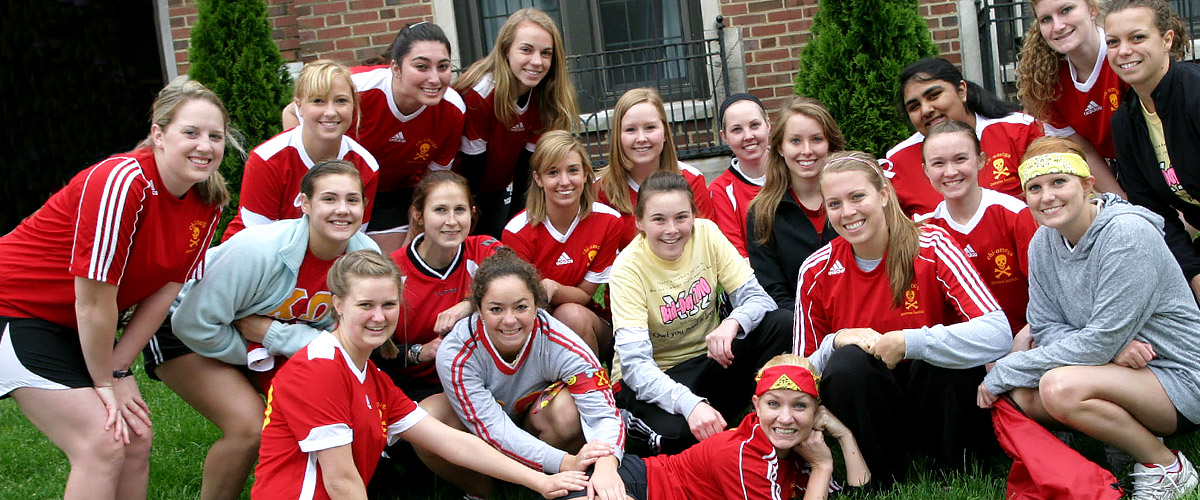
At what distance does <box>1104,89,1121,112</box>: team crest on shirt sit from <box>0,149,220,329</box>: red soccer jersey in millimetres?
3530

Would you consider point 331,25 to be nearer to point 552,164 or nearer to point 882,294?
point 552,164

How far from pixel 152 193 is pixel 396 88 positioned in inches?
55.8

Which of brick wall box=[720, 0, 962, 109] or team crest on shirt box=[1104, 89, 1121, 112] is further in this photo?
brick wall box=[720, 0, 962, 109]

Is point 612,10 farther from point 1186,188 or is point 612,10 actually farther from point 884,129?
point 1186,188

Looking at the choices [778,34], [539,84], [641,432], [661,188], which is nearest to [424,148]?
[539,84]

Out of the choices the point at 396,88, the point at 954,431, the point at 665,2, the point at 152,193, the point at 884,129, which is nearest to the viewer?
the point at 152,193

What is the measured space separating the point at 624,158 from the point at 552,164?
17.8 inches

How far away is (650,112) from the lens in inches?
176

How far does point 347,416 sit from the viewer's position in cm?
311

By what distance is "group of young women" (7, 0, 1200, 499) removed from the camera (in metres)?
3.15

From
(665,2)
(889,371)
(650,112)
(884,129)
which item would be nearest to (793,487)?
(889,371)

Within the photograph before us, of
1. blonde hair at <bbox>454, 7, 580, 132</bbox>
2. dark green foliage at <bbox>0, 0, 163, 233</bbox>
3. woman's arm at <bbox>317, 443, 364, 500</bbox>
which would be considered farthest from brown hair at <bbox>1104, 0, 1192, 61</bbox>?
dark green foliage at <bbox>0, 0, 163, 233</bbox>

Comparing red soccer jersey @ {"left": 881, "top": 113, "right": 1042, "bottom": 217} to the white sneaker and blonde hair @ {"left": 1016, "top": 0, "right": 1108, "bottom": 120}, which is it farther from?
the white sneaker

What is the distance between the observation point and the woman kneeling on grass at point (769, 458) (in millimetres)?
3262
